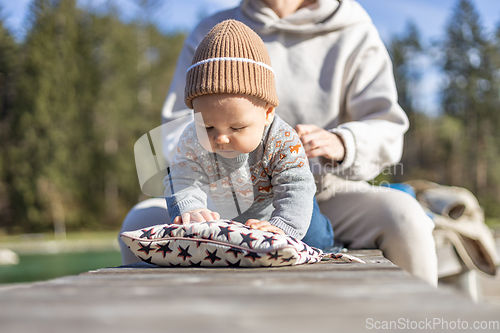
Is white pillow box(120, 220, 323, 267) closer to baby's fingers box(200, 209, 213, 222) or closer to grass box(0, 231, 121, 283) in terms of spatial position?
baby's fingers box(200, 209, 213, 222)

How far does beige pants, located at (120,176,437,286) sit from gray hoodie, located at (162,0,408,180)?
0.57 ft

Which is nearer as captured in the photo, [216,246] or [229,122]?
[216,246]

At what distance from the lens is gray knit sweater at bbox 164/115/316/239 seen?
1363 millimetres

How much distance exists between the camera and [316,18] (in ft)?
7.13

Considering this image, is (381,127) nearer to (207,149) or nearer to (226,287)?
(207,149)

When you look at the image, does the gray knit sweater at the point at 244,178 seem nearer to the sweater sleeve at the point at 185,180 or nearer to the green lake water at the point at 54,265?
the sweater sleeve at the point at 185,180

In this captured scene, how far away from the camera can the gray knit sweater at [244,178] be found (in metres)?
1.36

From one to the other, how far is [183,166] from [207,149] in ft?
0.34

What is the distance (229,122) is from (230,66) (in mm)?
161

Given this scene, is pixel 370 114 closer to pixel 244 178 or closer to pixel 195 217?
pixel 244 178

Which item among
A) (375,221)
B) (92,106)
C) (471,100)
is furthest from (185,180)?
(471,100)

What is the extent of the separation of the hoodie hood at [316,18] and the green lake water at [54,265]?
279 inches

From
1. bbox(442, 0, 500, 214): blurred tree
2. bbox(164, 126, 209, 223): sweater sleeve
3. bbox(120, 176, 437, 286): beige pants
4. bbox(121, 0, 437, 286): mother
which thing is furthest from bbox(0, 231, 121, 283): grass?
bbox(442, 0, 500, 214): blurred tree

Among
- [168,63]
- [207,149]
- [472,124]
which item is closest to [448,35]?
[472,124]
